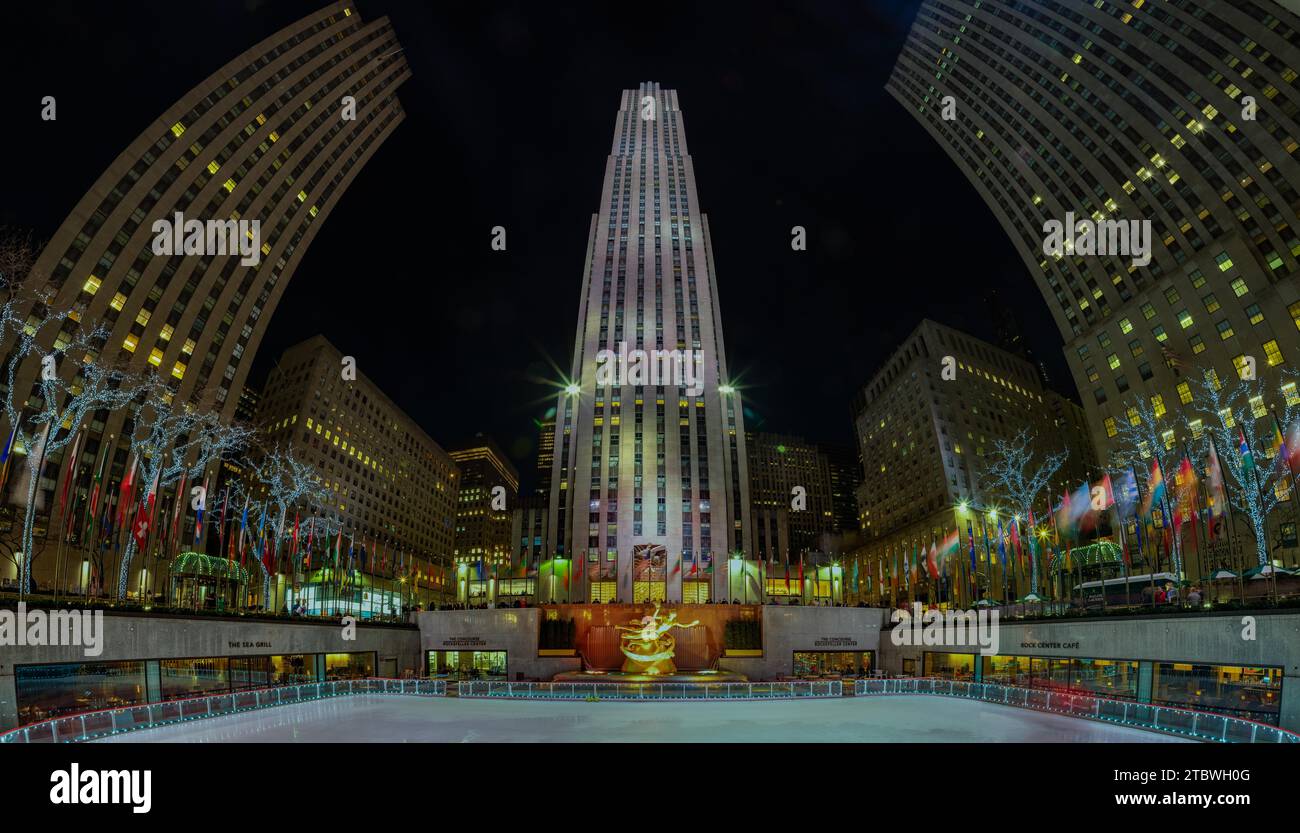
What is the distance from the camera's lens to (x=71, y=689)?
3856cm

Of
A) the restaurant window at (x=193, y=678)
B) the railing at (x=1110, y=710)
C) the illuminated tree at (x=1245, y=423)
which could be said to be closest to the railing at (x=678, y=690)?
the railing at (x=1110, y=710)

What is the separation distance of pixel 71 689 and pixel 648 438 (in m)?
66.6

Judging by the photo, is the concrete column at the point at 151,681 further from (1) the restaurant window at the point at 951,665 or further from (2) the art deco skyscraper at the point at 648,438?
(2) the art deco skyscraper at the point at 648,438

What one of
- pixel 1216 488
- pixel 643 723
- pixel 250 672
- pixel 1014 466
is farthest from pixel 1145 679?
pixel 1014 466

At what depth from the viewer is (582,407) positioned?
99188 mm

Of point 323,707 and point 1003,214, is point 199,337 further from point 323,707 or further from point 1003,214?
point 1003,214

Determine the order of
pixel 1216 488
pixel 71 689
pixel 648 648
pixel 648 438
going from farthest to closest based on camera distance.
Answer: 1. pixel 648 438
2. pixel 648 648
3. pixel 71 689
4. pixel 1216 488

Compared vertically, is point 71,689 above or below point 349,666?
above

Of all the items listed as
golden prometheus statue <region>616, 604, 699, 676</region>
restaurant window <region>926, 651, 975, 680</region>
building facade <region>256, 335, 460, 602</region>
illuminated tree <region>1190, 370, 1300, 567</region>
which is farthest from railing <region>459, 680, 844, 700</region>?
building facade <region>256, 335, 460, 602</region>

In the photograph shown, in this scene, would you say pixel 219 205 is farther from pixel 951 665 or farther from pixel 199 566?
pixel 951 665

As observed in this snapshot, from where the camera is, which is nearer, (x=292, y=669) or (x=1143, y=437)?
(x=292, y=669)

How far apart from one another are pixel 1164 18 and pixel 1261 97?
47.5 feet

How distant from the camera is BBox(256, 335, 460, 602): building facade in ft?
367
